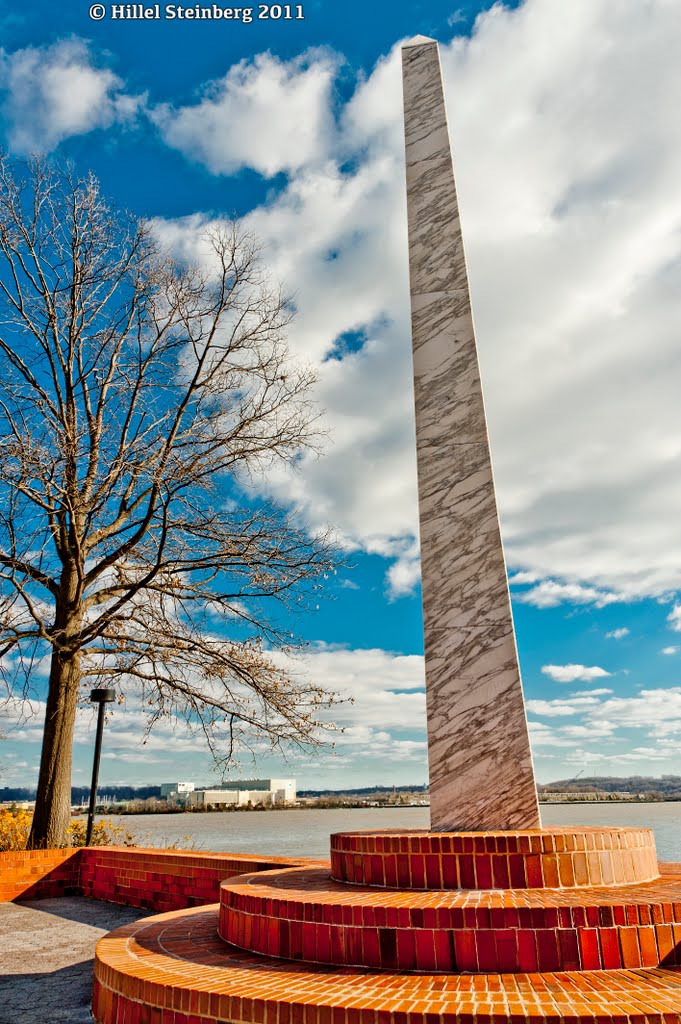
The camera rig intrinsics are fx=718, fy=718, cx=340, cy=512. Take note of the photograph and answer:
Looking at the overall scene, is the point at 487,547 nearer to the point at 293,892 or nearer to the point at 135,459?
the point at 293,892

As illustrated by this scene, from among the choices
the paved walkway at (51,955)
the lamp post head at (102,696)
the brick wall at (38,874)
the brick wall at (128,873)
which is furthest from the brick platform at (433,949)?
the lamp post head at (102,696)

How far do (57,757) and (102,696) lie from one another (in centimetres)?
107

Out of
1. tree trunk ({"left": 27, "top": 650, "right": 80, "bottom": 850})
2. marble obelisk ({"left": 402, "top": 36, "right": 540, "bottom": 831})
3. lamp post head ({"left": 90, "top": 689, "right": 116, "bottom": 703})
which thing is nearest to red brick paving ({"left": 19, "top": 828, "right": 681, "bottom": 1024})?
marble obelisk ({"left": 402, "top": 36, "right": 540, "bottom": 831})

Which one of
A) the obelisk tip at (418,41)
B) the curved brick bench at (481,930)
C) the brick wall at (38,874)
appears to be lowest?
the brick wall at (38,874)

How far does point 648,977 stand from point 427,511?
11.6ft

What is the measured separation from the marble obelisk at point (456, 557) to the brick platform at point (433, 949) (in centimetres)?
77

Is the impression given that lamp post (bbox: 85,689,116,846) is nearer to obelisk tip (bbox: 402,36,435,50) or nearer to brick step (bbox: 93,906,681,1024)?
brick step (bbox: 93,906,681,1024)

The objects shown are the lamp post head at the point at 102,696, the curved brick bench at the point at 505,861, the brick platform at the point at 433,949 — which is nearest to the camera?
the brick platform at the point at 433,949

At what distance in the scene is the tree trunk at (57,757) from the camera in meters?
10.0

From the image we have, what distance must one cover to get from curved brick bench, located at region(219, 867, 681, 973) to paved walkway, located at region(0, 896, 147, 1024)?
1431 mm

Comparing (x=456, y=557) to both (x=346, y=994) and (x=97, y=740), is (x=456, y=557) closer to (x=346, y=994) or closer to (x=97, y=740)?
(x=346, y=994)

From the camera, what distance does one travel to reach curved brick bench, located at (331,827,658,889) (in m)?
4.20

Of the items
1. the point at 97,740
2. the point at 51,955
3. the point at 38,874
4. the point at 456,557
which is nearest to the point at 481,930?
the point at 456,557

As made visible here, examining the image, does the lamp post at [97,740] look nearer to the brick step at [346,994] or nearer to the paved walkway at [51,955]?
the paved walkway at [51,955]
